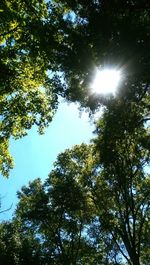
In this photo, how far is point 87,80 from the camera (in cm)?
2075

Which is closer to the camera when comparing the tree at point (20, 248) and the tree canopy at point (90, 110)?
the tree canopy at point (90, 110)

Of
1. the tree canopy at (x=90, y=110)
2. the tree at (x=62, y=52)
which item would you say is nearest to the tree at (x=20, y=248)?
the tree canopy at (x=90, y=110)

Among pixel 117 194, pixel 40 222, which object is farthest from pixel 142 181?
pixel 40 222

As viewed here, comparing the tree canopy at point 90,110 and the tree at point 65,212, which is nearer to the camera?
the tree canopy at point 90,110

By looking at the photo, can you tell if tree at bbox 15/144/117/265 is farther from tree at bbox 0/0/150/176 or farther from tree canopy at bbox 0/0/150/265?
tree at bbox 0/0/150/176

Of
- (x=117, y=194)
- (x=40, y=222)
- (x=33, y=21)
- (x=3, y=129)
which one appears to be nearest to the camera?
(x=33, y=21)

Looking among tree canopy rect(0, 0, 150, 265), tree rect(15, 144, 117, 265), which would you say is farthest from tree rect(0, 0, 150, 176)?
tree rect(15, 144, 117, 265)

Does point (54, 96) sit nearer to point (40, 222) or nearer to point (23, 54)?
point (23, 54)

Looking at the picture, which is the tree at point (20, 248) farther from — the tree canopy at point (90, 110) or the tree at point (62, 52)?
the tree at point (62, 52)

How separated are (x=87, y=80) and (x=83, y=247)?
25271 mm

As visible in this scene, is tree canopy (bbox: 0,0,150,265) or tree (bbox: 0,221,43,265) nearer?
tree canopy (bbox: 0,0,150,265)

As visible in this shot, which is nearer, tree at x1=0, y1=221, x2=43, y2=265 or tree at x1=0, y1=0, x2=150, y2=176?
tree at x1=0, y1=0, x2=150, y2=176

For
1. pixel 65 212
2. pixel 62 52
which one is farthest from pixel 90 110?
pixel 65 212

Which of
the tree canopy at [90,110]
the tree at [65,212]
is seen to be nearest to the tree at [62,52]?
the tree canopy at [90,110]
